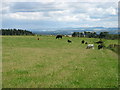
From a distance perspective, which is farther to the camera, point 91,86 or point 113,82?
point 113,82

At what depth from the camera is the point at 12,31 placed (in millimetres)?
143125

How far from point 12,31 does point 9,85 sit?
13625cm

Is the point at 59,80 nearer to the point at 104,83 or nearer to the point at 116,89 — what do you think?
the point at 104,83

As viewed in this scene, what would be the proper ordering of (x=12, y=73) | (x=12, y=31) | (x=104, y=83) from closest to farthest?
1. (x=104, y=83)
2. (x=12, y=73)
3. (x=12, y=31)

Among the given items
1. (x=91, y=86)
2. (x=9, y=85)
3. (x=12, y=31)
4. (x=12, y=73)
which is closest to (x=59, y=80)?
(x=91, y=86)

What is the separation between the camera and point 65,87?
34.5ft

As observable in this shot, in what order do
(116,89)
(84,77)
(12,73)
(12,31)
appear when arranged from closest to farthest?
(116,89), (84,77), (12,73), (12,31)

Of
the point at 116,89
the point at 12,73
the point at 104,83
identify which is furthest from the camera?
the point at 12,73

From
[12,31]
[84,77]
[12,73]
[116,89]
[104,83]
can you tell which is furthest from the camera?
[12,31]

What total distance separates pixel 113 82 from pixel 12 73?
6687 millimetres

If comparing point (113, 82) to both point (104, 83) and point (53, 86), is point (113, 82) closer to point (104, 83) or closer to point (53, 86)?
point (104, 83)

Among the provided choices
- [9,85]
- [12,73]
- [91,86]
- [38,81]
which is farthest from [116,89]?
[12,73]

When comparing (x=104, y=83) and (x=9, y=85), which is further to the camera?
(x=104, y=83)

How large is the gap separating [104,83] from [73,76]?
2372 millimetres
